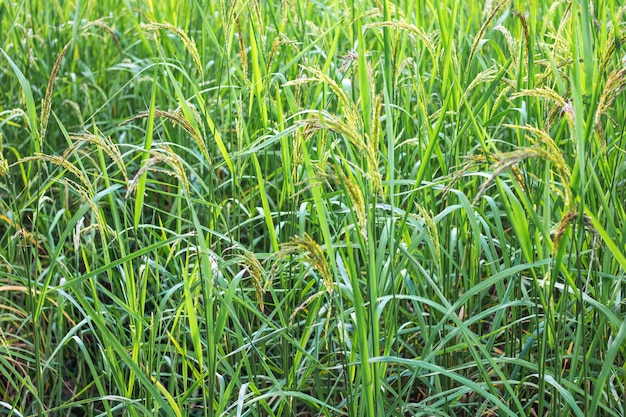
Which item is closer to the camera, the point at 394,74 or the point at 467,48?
the point at 394,74

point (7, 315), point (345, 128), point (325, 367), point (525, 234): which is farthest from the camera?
point (7, 315)

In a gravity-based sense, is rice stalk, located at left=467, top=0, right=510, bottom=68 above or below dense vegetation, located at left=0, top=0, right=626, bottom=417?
above

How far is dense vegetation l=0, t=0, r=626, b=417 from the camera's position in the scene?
4.17 ft

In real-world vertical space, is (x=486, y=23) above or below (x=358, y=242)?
above

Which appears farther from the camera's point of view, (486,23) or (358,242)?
(358,242)

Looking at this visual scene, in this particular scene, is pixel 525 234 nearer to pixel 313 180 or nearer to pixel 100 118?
pixel 313 180

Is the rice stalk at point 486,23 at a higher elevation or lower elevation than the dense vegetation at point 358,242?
higher

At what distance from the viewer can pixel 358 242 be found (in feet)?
4.99

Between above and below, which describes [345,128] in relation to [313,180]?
above

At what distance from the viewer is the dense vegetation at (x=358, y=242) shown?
1.27 metres

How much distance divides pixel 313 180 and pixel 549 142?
0.36 metres

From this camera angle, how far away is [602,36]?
169 cm

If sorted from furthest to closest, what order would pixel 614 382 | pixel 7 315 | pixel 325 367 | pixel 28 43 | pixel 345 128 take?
pixel 28 43, pixel 7 315, pixel 614 382, pixel 325 367, pixel 345 128

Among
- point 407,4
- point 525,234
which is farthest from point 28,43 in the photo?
point 525,234
